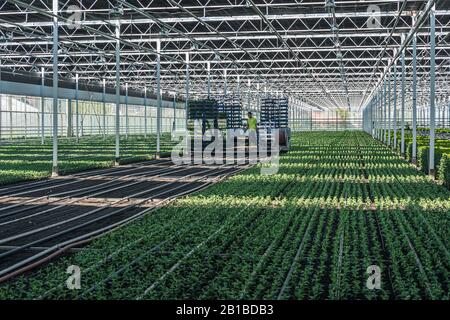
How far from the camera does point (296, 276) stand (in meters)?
6.69

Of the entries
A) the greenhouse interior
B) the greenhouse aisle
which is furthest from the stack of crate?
the greenhouse aisle

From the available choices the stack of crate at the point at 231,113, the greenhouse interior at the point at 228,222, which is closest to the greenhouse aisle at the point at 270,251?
the greenhouse interior at the point at 228,222

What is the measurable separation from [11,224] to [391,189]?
8518 mm

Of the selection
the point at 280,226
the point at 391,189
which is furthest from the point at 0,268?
Result: the point at 391,189

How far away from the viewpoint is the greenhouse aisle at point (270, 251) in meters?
6.21

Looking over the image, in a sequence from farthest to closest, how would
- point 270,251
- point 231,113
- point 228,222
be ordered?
point 231,113 < point 228,222 < point 270,251

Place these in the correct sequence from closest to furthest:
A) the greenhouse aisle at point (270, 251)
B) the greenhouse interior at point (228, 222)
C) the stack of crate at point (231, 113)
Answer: the greenhouse aisle at point (270, 251), the greenhouse interior at point (228, 222), the stack of crate at point (231, 113)

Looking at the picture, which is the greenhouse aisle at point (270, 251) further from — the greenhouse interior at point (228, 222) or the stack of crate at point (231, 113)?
the stack of crate at point (231, 113)

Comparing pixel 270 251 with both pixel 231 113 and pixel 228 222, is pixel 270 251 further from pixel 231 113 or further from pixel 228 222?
pixel 231 113

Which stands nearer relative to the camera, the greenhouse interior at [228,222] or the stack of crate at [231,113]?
the greenhouse interior at [228,222]

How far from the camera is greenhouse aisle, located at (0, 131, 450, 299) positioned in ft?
20.4

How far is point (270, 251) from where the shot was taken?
7.84m

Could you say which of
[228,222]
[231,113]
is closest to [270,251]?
[228,222]
